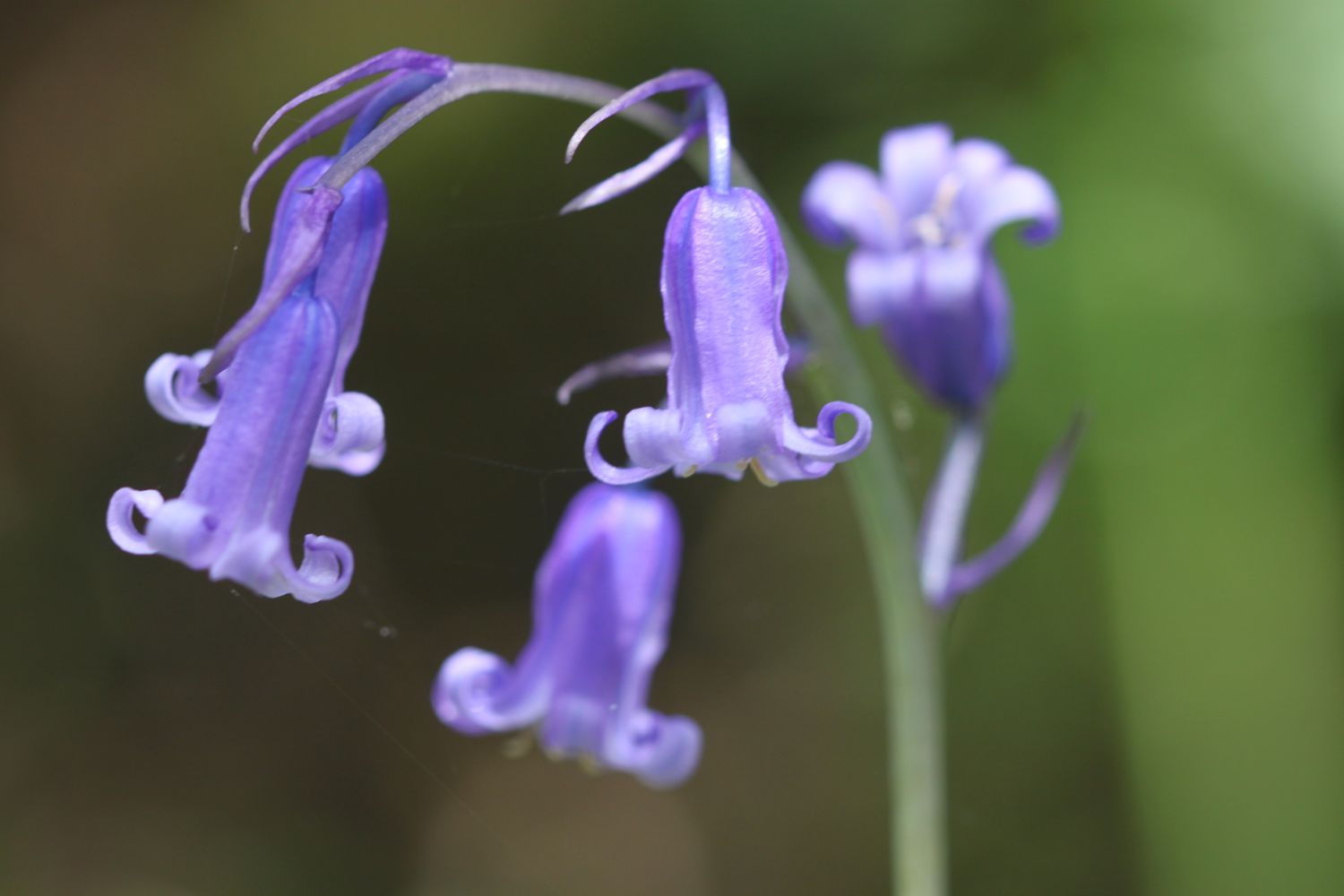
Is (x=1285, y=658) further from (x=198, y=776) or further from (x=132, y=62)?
(x=132, y=62)

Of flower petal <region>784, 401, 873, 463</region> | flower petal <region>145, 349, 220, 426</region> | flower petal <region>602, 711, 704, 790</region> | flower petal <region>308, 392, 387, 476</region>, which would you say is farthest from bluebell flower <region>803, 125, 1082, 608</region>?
flower petal <region>145, 349, 220, 426</region>

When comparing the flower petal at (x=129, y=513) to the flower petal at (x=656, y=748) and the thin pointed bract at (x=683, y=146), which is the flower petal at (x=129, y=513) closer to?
the thin pointed bract at (x=683, y=146)

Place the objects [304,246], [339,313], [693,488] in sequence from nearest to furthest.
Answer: [304,246] < [339,313] < [693,488]

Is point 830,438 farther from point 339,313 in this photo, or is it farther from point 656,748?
point 656,748

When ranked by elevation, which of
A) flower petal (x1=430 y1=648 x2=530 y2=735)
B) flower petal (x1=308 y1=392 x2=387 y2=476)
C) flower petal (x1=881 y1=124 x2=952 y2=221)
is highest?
flower petal (x1=881 y1=124 x2=952 y2=221)

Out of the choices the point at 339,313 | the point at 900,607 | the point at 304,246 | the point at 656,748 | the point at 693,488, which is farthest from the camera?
the point at 693,488

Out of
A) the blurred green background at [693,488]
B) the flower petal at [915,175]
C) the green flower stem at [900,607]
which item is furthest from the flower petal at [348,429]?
the blurred green background at [693,488]

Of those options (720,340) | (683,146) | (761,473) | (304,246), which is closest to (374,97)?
(304,246)

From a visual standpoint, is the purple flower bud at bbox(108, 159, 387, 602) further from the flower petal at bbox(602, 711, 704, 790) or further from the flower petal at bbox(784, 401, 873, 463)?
the flower petal at bbox(602, 711, 704, 790)
